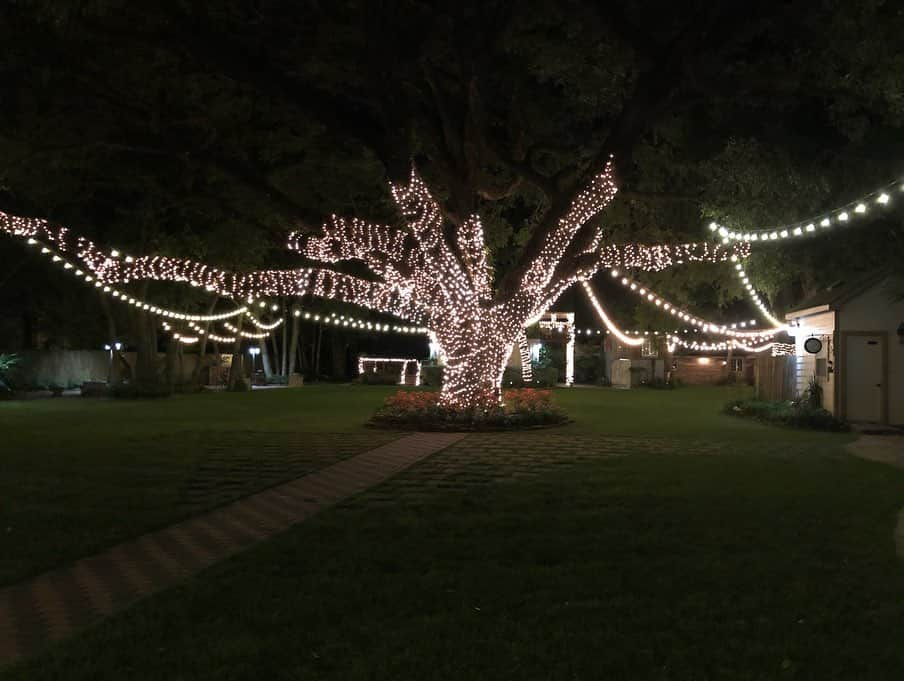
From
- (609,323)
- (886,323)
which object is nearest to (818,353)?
(886,323)

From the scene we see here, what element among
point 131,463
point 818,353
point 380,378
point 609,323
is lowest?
point 131,463

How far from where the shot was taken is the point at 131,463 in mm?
12156

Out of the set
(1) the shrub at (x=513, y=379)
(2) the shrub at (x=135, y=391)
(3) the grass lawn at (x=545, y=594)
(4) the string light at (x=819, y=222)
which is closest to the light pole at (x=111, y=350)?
(2) the shrub at (x=135, y=391)

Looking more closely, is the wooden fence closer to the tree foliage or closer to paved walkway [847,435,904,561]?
the tree foliage

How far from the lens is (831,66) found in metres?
14.8

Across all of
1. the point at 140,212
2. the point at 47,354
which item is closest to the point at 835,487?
the point at 140,212

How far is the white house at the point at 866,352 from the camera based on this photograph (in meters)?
19.7

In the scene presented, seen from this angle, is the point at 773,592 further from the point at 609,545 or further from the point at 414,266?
the point at 414,266

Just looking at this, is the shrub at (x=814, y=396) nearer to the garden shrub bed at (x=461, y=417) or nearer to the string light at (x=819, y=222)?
the string light at (x=819, y=222)

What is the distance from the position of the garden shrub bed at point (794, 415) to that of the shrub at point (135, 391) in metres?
18.5

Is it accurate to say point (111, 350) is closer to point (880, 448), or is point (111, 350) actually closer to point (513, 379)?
point (513, 379)

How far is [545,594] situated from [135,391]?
86.4 ft

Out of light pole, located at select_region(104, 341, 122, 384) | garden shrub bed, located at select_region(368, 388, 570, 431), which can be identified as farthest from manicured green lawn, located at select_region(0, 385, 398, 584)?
light pole, located at select_region(104, 341, 122, 384)

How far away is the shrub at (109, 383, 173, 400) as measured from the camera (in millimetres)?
29562
